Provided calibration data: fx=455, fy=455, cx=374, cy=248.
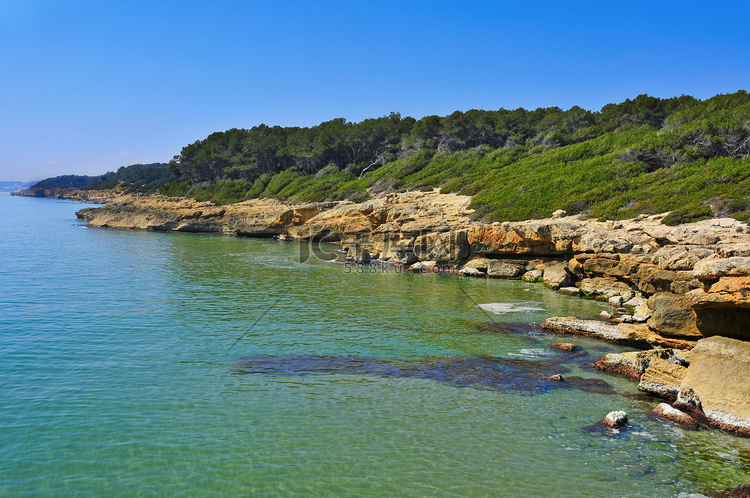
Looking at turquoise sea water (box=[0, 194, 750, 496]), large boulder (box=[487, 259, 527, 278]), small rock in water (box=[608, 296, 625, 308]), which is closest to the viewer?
turquoise sea water (box=[0, 194, 750, 496])

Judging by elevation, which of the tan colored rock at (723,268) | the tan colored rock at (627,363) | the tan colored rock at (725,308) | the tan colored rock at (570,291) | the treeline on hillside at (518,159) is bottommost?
the tan colored rock at (627,363)

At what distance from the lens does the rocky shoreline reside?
10930 mm

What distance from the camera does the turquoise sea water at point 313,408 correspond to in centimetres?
786

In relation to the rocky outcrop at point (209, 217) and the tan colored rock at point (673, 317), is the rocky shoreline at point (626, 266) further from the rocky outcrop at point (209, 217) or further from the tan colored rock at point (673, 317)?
the rocky outcrop at point (209, 217)

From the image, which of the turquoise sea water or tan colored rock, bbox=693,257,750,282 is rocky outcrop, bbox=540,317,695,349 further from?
tan colored rock, bbox=693,257,750,282

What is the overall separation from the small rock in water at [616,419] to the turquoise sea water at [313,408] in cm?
21

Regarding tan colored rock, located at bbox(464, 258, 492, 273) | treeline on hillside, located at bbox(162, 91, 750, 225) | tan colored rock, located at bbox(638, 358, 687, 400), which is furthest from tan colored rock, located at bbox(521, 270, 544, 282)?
tan colored rock, located at bbox(638, 358, 687, 400)

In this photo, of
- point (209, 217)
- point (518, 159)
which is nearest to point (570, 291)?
point (518, 159)

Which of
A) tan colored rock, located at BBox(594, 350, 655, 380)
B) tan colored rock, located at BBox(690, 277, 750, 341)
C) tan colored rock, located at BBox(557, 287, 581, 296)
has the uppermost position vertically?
tan colored rock, located at BBox(690, 277, 750, 341)

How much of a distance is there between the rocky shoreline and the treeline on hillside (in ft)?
12.8

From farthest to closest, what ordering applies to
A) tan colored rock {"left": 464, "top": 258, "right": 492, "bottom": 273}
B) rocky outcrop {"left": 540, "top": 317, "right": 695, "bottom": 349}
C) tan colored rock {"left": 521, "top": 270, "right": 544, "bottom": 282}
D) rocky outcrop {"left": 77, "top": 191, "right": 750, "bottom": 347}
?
tan colored rock {"left": 464, "top": 258, "right": 492, "bottom": 273}, tan colored rock {"left": 521, "top": 270, "right": 544, "bottom": 282}, rocky outcrop {"left": 540, "top": 317, "right": 695, "bottom": 349}, rocky outcrop {"left": 77, "top": 191, "right": 750, "bottom": 347}

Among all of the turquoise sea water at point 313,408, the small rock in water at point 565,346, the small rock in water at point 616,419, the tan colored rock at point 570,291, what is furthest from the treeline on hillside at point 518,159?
the small rock in water at point 616,419

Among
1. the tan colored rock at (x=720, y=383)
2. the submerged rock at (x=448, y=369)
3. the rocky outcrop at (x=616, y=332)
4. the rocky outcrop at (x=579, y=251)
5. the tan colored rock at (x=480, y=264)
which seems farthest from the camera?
the tan colored rock at (x=480, y=264)

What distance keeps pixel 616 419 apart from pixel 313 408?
6.64 m
